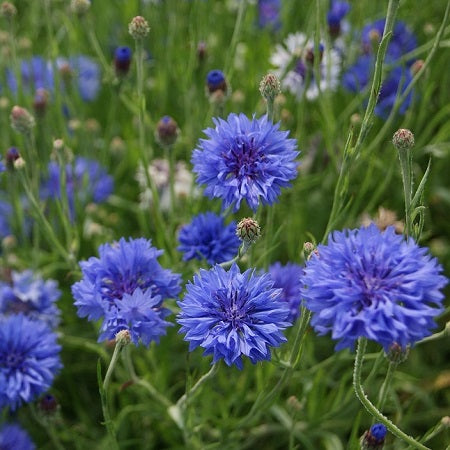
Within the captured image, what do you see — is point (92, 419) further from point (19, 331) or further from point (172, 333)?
point (19, 331)

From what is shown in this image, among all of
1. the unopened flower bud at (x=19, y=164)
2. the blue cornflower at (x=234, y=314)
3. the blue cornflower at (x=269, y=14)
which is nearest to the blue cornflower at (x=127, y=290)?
the blue cornflower at (x=234, y=314)

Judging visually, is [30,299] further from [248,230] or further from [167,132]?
[248,230]

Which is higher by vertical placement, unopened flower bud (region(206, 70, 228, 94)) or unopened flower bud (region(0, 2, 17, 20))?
unopened flower bud (region(0, 2, 17, 20))

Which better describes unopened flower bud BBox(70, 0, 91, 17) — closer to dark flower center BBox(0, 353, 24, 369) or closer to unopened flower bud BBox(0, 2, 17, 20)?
unopened flower bud BBox(0, 2, 17, 20)

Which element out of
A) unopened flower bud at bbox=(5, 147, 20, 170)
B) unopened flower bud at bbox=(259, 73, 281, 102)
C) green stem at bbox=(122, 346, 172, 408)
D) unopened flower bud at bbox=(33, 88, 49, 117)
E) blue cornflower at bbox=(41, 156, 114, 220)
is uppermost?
unopened flower bud at bbox=(33, 88, 49, 117)

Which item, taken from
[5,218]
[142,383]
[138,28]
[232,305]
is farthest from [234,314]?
[5,218]

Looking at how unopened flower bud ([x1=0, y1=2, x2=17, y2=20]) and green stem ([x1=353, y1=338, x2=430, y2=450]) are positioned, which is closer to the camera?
green stem ([x1=353, y1=338, x2=430, y2=450])

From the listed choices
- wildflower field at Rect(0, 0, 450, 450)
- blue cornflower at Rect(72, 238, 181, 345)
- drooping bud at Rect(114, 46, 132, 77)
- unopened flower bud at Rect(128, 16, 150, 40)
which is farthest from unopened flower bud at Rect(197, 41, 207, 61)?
blue cornflower at Rect(72, 238, 181, 345)

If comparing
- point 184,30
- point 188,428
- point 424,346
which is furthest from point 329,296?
point 184,30
